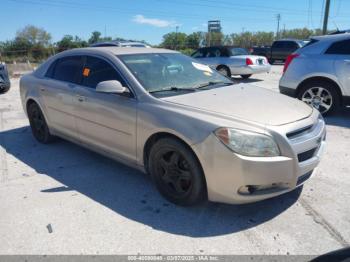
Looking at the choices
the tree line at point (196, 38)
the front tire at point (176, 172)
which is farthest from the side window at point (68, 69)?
the tree line at point (196, 38)

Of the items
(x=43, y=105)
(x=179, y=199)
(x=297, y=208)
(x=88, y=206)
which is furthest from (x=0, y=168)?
(x=297, y=208)

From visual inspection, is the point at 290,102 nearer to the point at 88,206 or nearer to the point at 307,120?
the point at 307,120

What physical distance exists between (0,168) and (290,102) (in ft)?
12.7

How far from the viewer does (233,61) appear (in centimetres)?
1280

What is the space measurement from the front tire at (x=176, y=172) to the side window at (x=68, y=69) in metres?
1.82

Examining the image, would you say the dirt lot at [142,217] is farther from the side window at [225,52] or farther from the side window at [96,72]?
the side window at [225,52]

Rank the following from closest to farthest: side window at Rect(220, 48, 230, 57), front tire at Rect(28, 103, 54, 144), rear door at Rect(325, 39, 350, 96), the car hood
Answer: the car hood, front tire at Rect(28, 103, 54, 144), rear door at Rect(325, 39, 350, 96), side window at Rect(220, 48, 230, 57)

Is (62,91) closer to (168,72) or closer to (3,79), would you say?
(168,72)

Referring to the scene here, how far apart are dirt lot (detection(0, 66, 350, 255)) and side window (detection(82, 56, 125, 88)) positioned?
116cm

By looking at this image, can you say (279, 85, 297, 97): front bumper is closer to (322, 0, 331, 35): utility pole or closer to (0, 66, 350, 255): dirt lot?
(0, 66, 350, 255): dirt lot

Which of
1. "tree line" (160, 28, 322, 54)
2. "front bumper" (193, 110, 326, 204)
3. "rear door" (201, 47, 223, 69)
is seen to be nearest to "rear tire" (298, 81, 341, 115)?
"front bumper" (193, 110, 326, 204)

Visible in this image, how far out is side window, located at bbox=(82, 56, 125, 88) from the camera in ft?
12.7

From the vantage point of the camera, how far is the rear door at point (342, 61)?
243 inches

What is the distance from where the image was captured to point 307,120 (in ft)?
10.3
